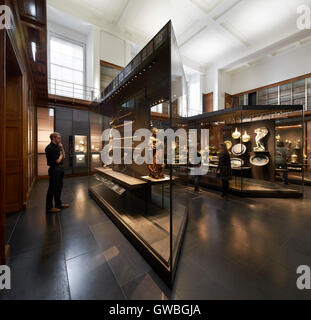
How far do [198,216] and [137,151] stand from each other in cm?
187

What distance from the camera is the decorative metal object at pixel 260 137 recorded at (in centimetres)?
585

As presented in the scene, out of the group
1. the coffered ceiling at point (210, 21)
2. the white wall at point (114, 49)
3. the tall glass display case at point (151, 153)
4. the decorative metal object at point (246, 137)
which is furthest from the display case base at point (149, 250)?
the coffered ceiling at point (210, 21)

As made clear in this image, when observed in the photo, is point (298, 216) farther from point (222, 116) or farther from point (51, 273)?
point (51, 273)

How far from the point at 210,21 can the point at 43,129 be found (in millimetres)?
10844

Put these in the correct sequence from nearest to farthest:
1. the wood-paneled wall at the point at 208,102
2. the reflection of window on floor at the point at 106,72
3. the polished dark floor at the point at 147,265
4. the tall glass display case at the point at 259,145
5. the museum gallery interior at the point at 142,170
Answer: the polished dark floor at the point at 147,265
the museum gallery interior at the point at 142,170
the tall glass display case at the point at 259,145
the reflection of window on floor at the point at 106,72
the wood-paneled wall at the point at 208,102

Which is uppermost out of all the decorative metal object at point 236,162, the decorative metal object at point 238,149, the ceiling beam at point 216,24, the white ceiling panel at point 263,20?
the ceiling beam at point 216,24

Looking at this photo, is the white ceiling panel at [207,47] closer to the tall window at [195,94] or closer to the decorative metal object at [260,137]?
the tall window at [195,94]

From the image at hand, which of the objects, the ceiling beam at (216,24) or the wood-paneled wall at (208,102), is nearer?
the ceiling beam at (216,24)

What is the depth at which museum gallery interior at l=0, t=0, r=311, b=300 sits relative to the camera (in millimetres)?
1637

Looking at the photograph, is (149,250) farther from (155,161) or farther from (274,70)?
(274,70)

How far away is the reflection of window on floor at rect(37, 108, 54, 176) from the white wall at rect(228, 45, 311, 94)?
13435mm

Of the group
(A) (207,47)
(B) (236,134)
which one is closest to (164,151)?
(B) (236,134)

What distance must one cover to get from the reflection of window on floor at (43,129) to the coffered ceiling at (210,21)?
5.29 metres
